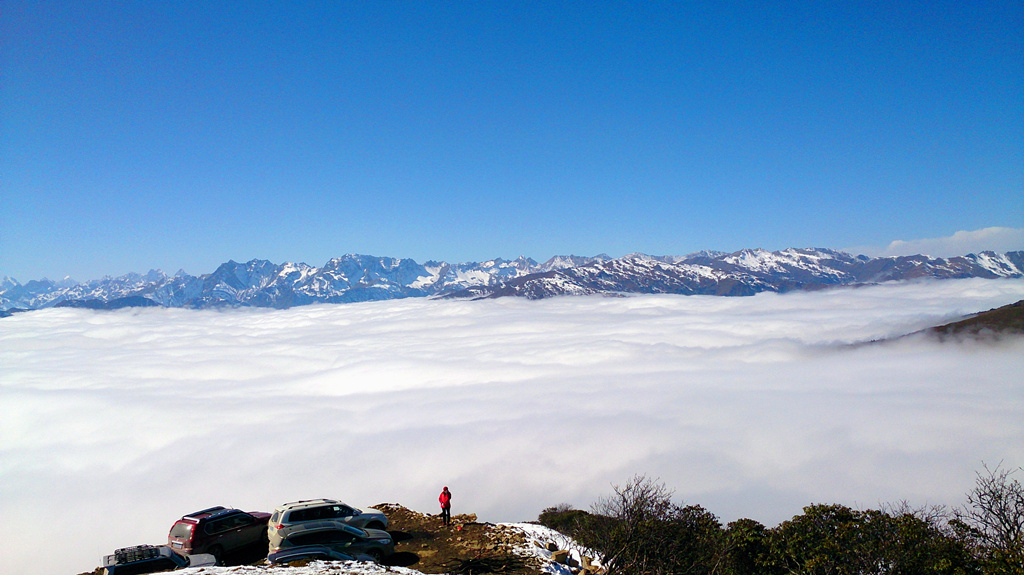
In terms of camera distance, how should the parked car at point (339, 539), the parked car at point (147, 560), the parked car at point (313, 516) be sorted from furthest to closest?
the parked car at point (313, 516) < the parked car at point (339, 539) < the parked car at point (147, 560)

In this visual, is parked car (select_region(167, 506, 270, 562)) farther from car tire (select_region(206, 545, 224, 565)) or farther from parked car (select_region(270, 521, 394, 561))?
parked car (select_region(270, 521, 394, 561))

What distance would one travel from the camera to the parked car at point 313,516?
2211 cm

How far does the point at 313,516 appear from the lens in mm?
23266

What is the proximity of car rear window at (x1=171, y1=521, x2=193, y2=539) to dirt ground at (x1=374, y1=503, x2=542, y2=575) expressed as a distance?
33.1ft

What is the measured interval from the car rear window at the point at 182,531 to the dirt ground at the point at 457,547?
1009 centimetres

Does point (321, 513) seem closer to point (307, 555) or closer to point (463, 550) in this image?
point (307, 555)

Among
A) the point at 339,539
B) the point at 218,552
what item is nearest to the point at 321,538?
the point at 339,539

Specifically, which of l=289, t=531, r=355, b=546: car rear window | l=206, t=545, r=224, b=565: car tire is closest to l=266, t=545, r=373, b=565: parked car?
l=289, t=531, r=355, b=546: car rear window

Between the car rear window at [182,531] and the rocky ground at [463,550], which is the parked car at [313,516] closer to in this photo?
the rocky ground at [463,550]

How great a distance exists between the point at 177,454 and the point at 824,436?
240 m

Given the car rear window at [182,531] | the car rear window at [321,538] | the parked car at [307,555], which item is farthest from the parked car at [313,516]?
the car rear window at [182,531]

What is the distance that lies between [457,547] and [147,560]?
1401 cm

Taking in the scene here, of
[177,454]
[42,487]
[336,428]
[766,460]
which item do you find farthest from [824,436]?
[42,487]

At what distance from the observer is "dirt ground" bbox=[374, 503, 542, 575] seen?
71.5 feet
